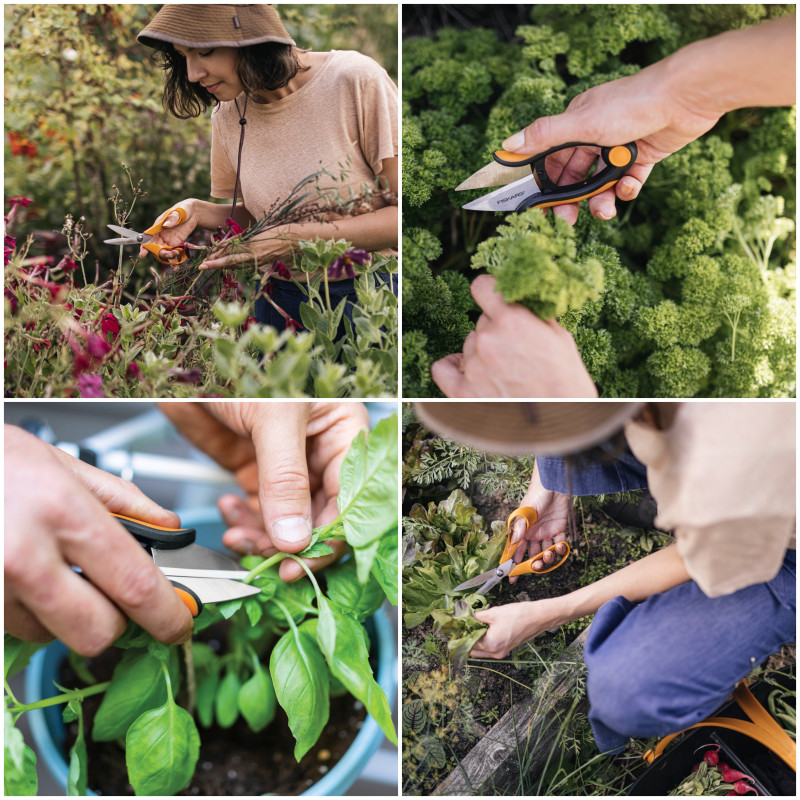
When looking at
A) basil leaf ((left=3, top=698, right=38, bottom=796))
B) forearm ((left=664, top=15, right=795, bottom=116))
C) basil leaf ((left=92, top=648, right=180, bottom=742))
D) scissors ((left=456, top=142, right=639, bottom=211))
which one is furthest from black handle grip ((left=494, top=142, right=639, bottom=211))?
basil leaf ((left=3, top=698, right=38, bottom=796))

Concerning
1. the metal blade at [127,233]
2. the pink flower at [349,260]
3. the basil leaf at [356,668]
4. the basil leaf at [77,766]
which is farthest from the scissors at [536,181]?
the basil leaf at [77,766]

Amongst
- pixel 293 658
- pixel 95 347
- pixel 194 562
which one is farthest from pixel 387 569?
pixel 95 347

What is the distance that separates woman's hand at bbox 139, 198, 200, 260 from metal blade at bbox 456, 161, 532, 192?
1.51ft

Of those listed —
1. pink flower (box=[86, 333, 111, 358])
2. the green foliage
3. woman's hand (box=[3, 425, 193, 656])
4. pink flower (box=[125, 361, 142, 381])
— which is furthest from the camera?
the green foliage

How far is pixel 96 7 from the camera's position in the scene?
1.23 metres

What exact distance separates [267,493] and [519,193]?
2.08ft

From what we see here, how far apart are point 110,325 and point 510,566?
0.70 metres

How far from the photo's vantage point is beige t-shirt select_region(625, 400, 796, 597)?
0.74 m

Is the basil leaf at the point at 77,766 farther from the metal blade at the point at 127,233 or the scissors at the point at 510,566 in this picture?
the metal blade at the point at 127,233

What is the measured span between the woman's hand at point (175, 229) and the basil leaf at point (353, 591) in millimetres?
571

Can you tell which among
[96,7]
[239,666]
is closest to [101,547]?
[239,666]

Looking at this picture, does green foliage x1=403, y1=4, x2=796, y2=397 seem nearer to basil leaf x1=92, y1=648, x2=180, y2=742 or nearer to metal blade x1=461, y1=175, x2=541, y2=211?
metal blade x1=461, y1=175, x2=541, y2=211

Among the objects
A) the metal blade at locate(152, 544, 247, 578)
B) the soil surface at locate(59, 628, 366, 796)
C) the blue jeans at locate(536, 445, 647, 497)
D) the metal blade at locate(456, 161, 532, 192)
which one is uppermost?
the metal blade at locate(456, 161, 532, 192)

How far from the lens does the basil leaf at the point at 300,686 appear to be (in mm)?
778
